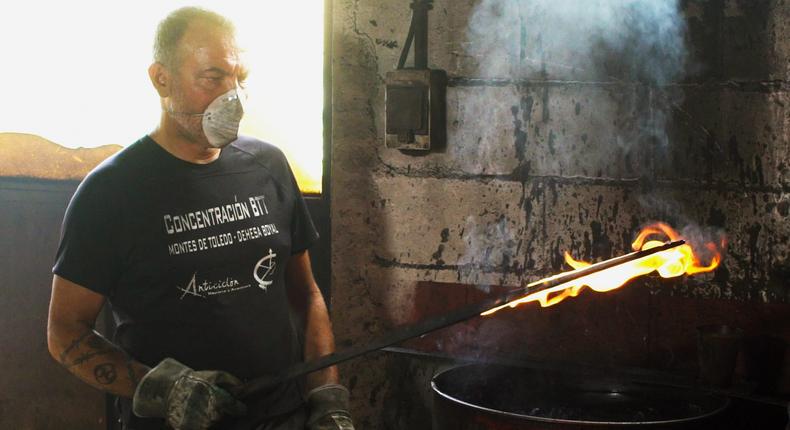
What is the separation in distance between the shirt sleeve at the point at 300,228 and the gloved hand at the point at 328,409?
528 millimetres

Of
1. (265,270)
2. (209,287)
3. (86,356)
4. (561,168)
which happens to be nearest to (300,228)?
(265,270)

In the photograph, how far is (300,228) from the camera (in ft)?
11.5

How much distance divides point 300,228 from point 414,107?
79cm

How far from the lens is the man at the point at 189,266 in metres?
3.01

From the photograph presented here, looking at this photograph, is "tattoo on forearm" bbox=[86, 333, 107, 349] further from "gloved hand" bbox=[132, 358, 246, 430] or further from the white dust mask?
the white dust mask

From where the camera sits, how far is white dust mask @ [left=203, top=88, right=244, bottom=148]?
3207 millimetres

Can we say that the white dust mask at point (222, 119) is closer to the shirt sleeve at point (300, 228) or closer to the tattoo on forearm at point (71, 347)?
the shirt sleeve at point (300, 228)

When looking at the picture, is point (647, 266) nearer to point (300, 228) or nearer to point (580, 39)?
point (580, 39)

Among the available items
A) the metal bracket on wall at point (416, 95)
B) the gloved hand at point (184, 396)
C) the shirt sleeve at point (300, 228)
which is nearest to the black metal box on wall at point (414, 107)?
the metal bracket on wall at point (416, 95)

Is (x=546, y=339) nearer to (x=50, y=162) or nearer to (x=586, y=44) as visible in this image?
(x=586, y=44)

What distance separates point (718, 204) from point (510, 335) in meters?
1.02

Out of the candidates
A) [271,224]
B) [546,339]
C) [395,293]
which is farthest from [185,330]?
[546,339]

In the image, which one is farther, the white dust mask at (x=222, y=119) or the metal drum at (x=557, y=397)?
the metal drum at (x=557, y=397)

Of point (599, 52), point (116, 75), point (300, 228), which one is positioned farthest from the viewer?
point (116, 75)
